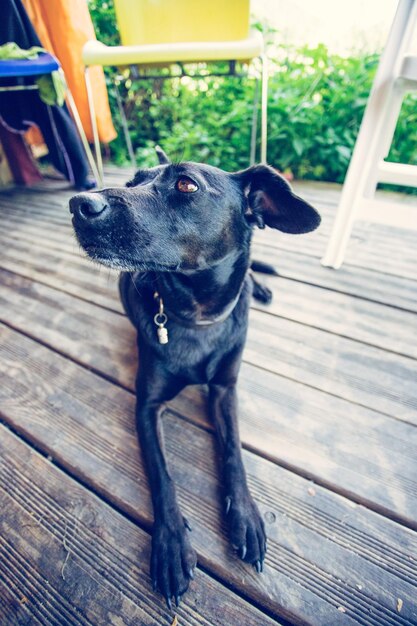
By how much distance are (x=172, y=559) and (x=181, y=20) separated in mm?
3454

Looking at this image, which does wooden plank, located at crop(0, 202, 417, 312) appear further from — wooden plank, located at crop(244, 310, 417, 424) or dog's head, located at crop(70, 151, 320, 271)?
dog's head, located at crop(70, 151, 320, 271)

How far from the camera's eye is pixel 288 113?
3166mm

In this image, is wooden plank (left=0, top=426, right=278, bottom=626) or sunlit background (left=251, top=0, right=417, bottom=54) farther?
sunlit background (left=251, top=0, right=417, bottom=54)

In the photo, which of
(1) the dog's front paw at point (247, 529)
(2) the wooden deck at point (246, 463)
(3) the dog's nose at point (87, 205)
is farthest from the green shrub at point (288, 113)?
(1) the dog's front paw at point (247, 529)

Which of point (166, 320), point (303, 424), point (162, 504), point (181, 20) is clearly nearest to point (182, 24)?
point (181, 20)

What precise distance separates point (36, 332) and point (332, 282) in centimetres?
160

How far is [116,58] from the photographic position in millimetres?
2201

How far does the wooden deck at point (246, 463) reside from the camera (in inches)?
32.9

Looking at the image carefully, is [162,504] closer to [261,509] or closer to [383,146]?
[261,509]

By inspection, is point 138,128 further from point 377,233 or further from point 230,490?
point 230,490

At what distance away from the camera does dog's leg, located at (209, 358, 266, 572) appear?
890 millimetres

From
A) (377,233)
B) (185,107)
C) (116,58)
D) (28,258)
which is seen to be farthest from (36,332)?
(185,107)

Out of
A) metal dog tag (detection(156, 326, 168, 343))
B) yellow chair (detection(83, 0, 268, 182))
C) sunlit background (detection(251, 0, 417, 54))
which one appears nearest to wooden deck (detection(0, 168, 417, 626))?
metal dog tag (detection(156, 326, 168, 343))

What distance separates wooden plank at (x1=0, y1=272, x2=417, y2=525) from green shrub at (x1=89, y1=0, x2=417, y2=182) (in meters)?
2.42
